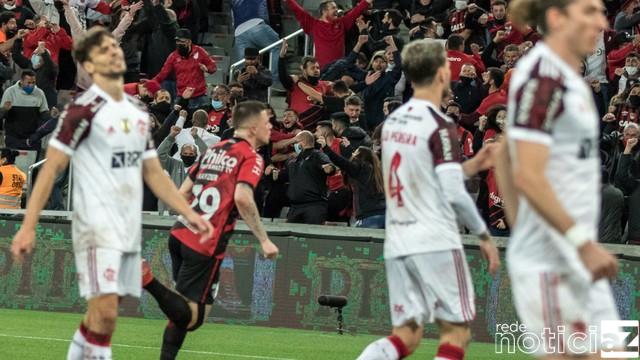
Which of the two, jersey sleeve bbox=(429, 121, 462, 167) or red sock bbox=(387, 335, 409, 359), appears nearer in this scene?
jersey sleeve bbox=(429, 121, 462, 167)

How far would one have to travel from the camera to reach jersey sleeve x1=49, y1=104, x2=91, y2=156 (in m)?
8.55

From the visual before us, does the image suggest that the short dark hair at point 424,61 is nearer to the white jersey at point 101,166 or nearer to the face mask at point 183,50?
the white jersey at point 101,166

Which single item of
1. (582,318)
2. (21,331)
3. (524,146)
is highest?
(524,146)

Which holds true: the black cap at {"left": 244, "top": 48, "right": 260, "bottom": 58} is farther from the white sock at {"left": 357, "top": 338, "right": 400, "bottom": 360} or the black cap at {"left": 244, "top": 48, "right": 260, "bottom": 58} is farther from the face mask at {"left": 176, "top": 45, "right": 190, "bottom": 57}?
the white sock at {"left": 357, "top": 338, "right": 400, "bottom": 360}

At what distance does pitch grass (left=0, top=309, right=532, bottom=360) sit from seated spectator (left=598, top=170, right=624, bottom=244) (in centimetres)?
214

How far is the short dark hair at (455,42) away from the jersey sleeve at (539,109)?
14794mm

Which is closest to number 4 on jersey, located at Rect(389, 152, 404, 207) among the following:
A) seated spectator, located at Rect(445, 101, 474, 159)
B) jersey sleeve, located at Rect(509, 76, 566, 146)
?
jersey sleeve, located at Rect(509, 76, 566, 146)

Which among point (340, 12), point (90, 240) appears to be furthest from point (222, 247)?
point (340, 12)

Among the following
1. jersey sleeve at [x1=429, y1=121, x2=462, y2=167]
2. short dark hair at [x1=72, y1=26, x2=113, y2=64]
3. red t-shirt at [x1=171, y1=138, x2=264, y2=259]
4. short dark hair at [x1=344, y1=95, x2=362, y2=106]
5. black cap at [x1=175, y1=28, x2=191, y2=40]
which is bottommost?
red t-shirt at [x1=171, y1=138, x2=264, y2=259]

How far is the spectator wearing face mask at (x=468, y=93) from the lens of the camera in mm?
20266

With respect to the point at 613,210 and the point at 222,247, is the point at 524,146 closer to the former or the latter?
the point at 222,247

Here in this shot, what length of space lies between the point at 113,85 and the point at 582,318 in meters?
3.71

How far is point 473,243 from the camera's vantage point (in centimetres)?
1698

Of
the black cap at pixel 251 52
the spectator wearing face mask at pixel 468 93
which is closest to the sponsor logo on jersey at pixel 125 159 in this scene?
the spectator wearing face mask at pixel 468 93
